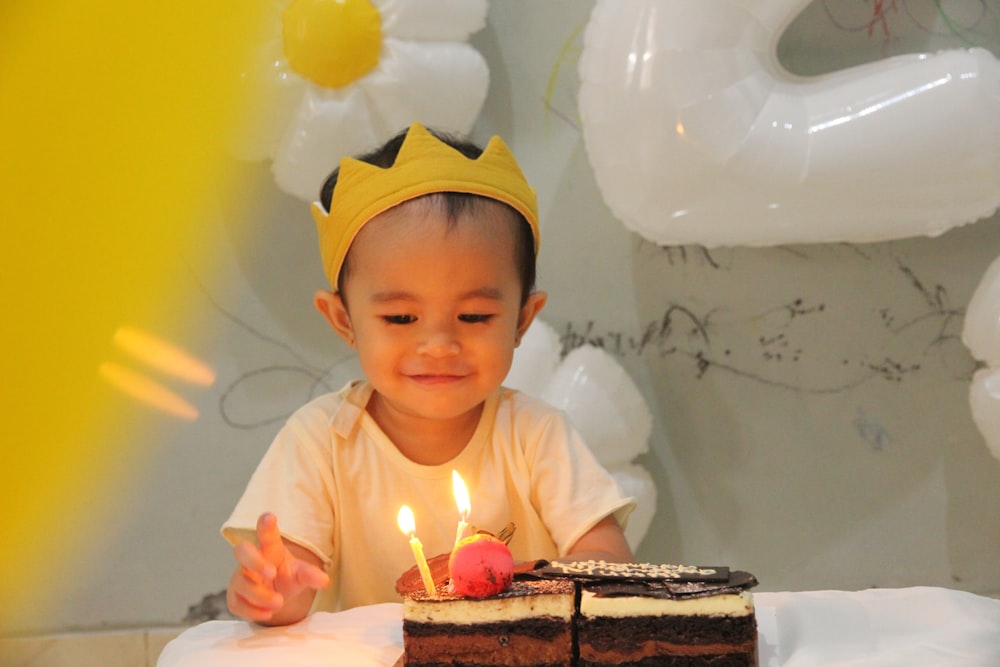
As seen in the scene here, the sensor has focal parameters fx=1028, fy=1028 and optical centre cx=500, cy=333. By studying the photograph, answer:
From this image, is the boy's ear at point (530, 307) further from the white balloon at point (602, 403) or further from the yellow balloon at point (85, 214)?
the yellow balloon at point (85, 214)

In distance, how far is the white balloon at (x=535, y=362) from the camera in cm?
170

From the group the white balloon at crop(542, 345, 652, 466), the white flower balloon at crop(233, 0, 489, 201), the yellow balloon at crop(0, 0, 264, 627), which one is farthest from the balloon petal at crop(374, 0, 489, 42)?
the white balloon at crop(542, 345, 652, 466)

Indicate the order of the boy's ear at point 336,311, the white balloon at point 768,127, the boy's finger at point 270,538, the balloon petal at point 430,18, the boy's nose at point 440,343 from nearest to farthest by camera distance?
the boy's finger at point 270,538 → the boy's nose at point 440,343 → the boy's ear at point 336,311 → the white balloon at point 768,127 → the balloon petal at point 430,18

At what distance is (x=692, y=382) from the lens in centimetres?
188

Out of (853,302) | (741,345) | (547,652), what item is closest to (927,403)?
(853,302)

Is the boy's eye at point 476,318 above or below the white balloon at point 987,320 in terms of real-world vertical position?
below

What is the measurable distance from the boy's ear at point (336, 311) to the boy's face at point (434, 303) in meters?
0.05

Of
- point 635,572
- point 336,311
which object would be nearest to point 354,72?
point 336,311

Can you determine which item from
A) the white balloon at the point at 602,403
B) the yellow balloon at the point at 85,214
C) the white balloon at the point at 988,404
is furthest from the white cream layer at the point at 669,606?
the yellow balloon at the point at 85,214

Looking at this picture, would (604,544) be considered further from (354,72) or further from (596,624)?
(354,72)

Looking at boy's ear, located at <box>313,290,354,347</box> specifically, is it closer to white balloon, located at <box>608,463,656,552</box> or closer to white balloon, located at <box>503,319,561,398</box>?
white balloon, located at <box>503,319,561,398</box>

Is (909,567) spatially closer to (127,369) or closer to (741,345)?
(741,345)

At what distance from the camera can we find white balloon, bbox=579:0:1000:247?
1.51m

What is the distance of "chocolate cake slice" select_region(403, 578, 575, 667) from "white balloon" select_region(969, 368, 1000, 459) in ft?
3.31
